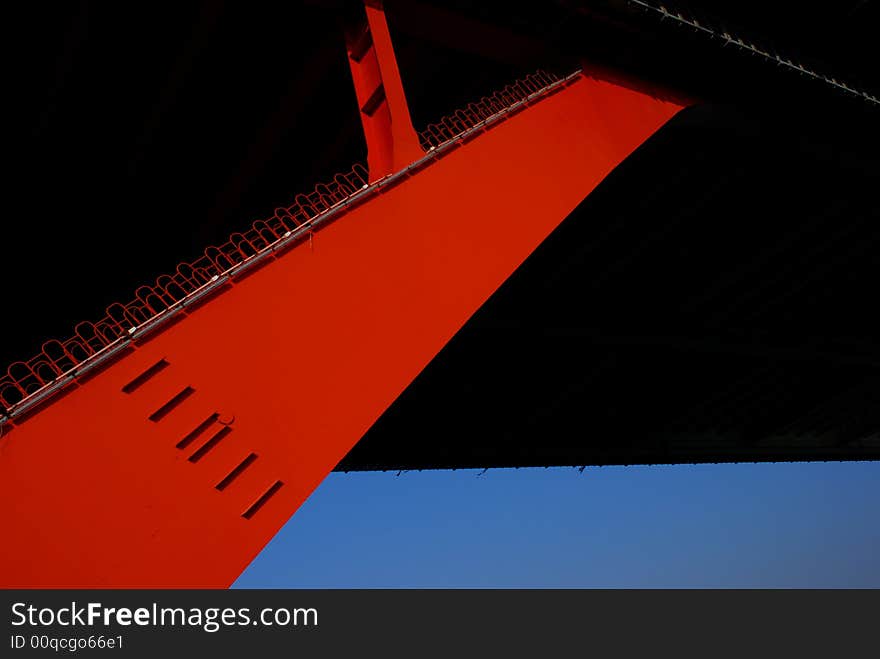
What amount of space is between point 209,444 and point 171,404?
335mm

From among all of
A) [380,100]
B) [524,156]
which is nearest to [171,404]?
[380,100]

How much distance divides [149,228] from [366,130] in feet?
17.1

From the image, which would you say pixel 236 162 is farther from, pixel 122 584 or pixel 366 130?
pixel 122 584

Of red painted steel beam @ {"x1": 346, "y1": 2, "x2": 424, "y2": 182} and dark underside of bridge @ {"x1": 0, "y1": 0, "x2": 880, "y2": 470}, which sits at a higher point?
dark underside of bridge @ {"x1": 0, "y1": 0, "x2": 880, "y2": 470}

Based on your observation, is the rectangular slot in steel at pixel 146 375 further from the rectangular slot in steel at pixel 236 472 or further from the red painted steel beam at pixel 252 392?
the rectangular slot in steel at pixel 236 472

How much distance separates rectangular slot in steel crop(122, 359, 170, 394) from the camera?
4.05 metres

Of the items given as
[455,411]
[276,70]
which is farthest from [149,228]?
[455,411]

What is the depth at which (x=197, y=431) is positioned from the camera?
165 inches

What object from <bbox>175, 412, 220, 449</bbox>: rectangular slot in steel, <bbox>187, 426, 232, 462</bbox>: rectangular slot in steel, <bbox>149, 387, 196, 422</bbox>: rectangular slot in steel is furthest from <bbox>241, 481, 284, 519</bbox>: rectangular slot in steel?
<bbox>149, 387, 196, 422</bbox>: rectangular slot in steel

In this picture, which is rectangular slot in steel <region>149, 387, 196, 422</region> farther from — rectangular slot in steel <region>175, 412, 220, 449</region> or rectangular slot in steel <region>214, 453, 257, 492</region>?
rectangular slot in steel <region>214, 453, 257, 492</region>

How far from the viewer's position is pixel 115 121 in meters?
8.08

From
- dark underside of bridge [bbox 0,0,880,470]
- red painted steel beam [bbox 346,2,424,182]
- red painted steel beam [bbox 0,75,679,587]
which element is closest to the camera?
red painted steel beam [bbox 0,75,679,587]

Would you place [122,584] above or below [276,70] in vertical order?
below

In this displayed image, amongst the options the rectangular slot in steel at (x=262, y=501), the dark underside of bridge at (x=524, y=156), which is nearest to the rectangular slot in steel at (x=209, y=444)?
the rectangular slot in steel at (x=262, y=501)
